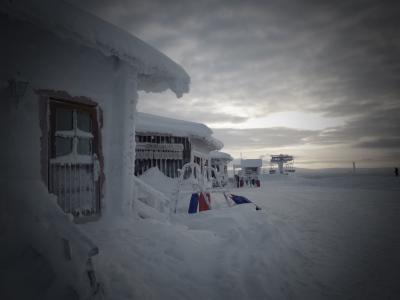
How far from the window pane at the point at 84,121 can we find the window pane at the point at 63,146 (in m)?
0.31

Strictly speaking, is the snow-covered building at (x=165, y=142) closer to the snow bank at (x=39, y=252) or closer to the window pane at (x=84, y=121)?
the window pane at (x=84, y=121)

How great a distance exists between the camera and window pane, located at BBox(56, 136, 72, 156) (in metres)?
3.97

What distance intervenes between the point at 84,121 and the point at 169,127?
8.39 metres

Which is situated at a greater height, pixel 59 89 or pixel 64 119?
pixel 59 89

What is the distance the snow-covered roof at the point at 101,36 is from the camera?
309cm

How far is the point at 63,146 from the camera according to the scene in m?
4.06

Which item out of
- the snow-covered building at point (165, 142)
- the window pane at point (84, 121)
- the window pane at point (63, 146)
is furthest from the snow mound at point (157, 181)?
the window pane at point (63, 146)

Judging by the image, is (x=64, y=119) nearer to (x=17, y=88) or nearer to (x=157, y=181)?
(x=17, y=88)

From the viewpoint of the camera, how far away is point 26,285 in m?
2.08

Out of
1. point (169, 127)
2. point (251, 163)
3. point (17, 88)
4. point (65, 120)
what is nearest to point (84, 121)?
point (65, 120)


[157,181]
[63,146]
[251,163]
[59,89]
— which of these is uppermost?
[59,89]

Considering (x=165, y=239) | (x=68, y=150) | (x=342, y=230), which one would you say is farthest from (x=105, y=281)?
(x=342, y=230)

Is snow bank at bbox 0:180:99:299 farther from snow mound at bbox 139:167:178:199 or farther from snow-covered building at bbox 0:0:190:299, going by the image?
snow mound at bbox 139:167:178:199

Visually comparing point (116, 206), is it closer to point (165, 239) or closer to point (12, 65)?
point (165, 239)
